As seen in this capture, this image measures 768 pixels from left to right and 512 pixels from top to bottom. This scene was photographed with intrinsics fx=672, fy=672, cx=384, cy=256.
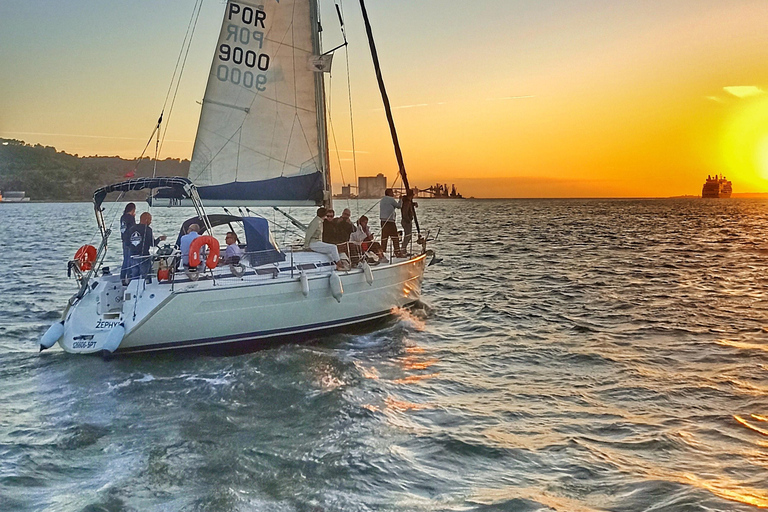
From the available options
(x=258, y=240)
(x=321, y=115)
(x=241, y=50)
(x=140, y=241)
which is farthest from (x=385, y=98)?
(x=140, y=241)

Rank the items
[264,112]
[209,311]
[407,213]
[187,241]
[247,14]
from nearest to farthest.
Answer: [209,311] → [187,241] → [247,14] → [264,112] → [407,213]

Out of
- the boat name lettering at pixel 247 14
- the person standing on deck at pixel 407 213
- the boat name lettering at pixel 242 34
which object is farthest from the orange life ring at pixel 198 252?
the person standing on deck at pixel 407 213

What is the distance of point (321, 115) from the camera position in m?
15.9

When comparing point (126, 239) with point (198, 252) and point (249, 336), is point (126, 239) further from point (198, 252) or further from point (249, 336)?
point (249, 336)

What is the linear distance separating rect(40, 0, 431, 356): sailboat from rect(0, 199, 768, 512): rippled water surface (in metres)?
0.53

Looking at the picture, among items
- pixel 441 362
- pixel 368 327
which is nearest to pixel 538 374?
pixel 441 362

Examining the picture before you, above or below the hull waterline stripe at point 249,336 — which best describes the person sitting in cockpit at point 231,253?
above

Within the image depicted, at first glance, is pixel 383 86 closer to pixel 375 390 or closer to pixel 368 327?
pixel 368 327

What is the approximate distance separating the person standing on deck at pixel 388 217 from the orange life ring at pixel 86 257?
6546mm

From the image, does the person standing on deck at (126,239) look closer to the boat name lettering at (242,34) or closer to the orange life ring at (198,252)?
the orange life ring at (198,252)

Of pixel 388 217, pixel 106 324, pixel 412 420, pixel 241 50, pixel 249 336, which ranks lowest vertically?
pixel 412 420

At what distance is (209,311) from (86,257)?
3094mm

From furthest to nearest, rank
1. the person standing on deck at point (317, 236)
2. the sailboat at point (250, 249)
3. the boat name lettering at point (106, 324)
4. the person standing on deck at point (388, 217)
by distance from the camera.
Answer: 1. the person standing on deck at point (388, 217)
2. the person standing on deck at point (317, 236)
3. the sailboat at point (250, 249)
4. the boat name lettering at point (106, 324)

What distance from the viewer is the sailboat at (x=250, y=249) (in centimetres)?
1140
